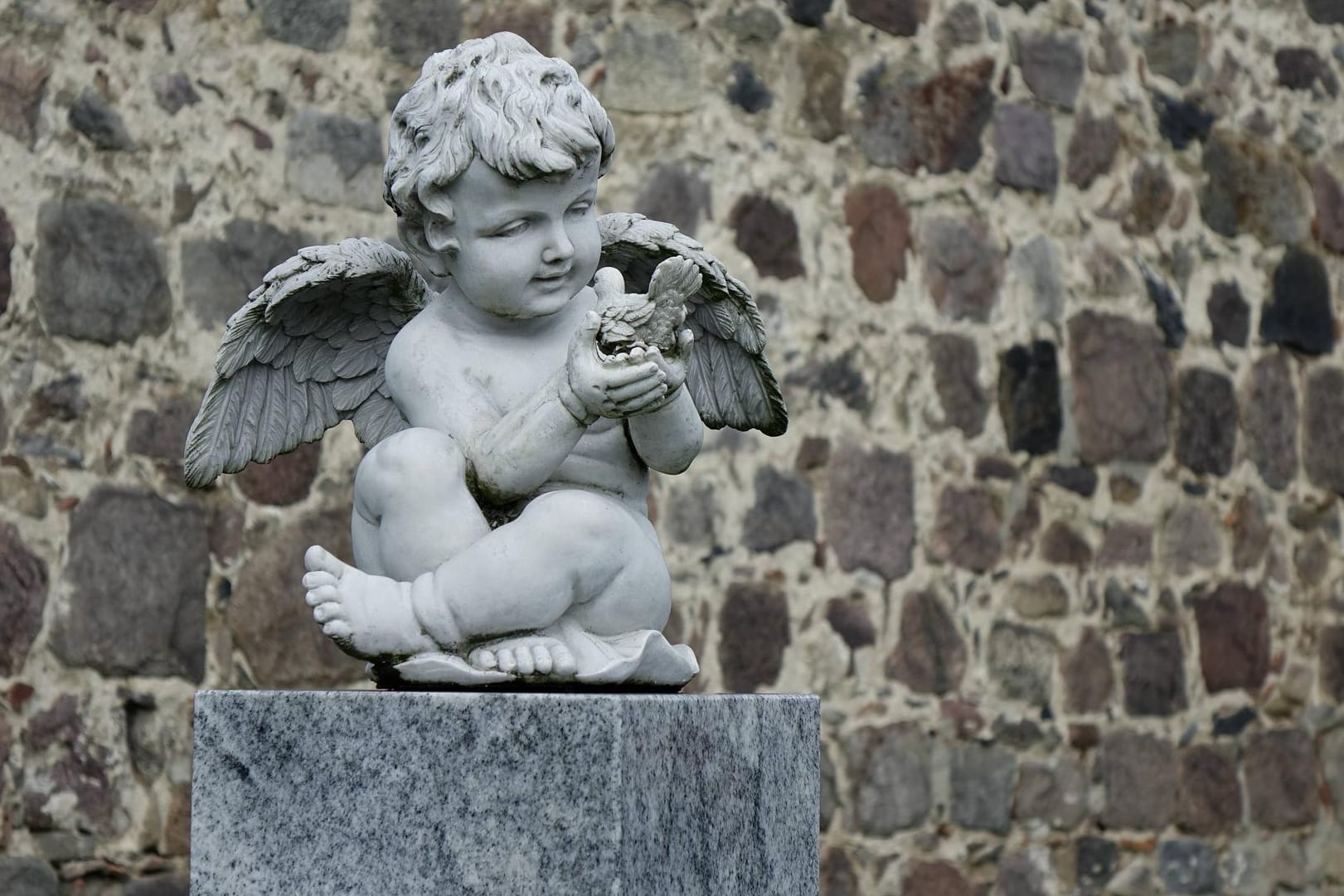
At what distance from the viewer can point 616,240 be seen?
295 centimetres

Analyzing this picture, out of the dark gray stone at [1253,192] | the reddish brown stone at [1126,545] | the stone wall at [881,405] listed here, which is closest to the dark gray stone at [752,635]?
the stone wall at [881,405]

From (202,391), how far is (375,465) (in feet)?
6.49

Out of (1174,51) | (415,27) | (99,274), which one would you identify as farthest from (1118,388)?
(99,274)

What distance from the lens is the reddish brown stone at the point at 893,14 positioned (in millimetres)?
5461

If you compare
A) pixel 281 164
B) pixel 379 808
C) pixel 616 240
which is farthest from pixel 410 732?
pixel 281 164

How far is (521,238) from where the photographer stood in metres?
2.66

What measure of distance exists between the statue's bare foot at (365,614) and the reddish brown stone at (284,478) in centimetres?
203

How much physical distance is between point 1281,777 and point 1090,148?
2050 millimetres

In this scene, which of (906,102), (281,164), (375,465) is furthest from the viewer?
(906,102)

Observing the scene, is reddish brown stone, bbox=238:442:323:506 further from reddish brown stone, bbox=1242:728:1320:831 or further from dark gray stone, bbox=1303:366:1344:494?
dark gray stone, bbox=1303:366:1344:494

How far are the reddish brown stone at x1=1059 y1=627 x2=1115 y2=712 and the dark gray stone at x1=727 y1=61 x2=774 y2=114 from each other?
181 cm

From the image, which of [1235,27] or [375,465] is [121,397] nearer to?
[375,465]

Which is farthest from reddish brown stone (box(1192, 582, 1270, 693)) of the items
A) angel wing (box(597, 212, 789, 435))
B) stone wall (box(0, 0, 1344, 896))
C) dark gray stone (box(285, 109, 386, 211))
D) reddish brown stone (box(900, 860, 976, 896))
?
angel wing (box(597, 212, 789, 435))

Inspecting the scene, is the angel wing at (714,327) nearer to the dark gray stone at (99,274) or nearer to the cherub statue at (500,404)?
the cherub statue at (500,404)
